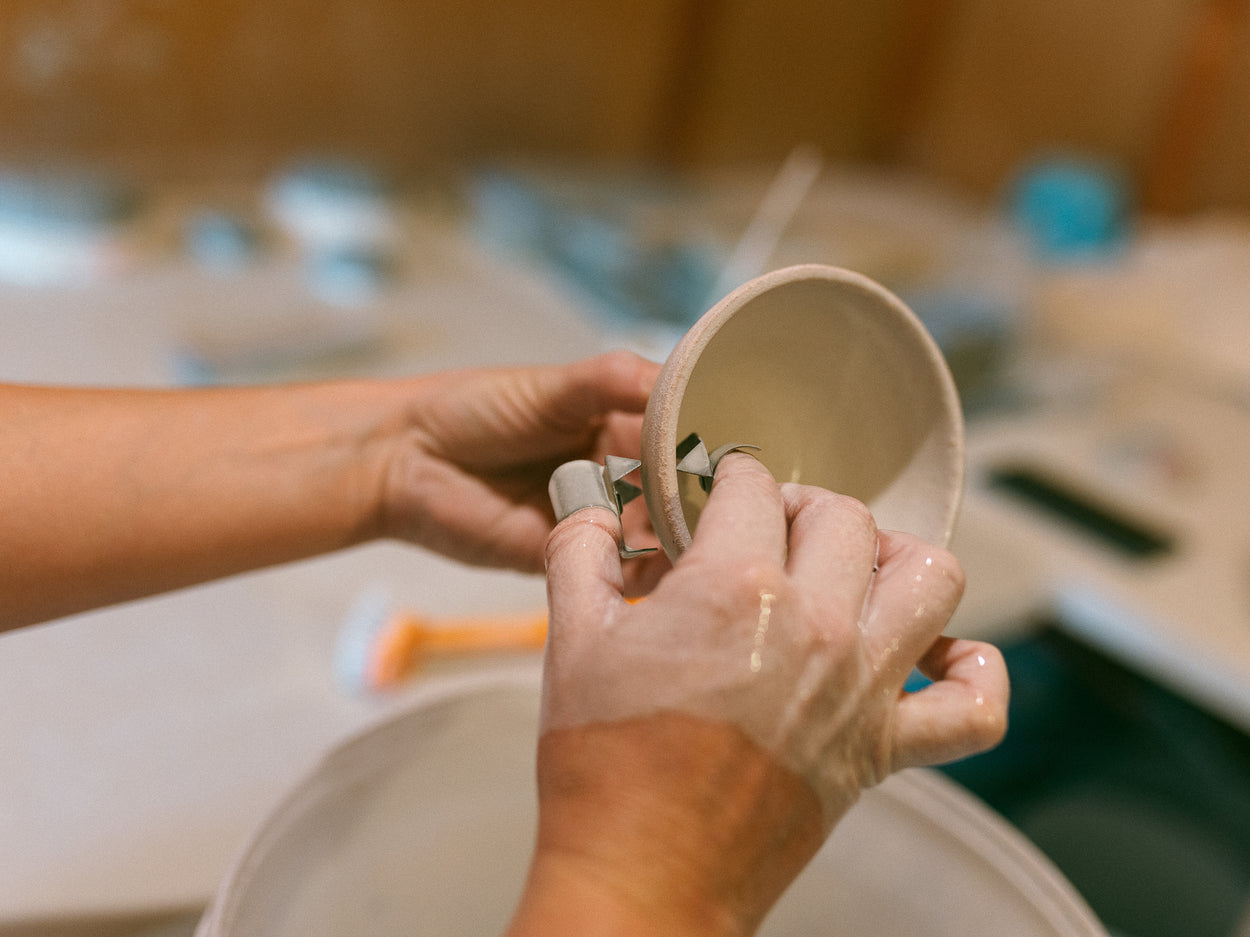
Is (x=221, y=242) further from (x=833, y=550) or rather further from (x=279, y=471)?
(x=833, y=550)

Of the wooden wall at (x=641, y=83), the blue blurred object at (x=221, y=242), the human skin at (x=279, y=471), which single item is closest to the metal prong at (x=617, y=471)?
the human skin at (x=279, y=471)

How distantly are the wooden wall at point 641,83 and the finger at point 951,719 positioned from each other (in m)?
1.59

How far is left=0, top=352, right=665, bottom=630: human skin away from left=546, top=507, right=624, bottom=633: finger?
0.46ft

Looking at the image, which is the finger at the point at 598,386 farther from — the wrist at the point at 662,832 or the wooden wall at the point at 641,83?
the wooden wall at the point at 641,83

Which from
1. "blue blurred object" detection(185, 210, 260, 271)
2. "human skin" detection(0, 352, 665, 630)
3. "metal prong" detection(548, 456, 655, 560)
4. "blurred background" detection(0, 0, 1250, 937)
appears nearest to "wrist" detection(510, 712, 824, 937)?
"metal prong" detection(548, 456, 655, 560)

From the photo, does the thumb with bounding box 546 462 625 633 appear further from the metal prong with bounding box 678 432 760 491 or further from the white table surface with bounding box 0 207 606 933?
the white table surface with bounding box 0 207 606 933

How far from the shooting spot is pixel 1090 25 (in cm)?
206

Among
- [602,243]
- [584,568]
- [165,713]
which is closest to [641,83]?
[602,243]

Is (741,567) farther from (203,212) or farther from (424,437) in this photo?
(203,212)

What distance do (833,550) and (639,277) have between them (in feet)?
3.43

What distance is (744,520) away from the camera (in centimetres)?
39

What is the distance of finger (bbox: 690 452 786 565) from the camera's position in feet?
1.24

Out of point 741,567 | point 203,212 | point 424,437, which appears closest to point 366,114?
point 203,212

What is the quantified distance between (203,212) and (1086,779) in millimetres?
1422
